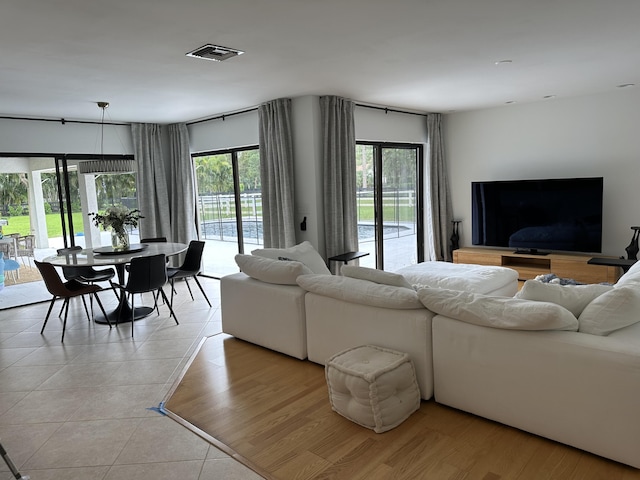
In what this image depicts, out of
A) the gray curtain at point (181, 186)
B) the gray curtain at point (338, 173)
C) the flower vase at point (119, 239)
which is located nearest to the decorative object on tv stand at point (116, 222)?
the flower vase at point (119, 239)

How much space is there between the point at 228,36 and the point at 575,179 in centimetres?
482

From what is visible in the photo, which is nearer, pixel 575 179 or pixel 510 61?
pixel 510 61

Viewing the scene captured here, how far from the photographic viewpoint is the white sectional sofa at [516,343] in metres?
2.21

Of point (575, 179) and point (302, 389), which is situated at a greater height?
point (575, 179)

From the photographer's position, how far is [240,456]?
2.43 metres

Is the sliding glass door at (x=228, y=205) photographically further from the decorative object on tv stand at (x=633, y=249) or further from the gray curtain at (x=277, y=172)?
the decorative object on tv stand at (x=633, y=249)

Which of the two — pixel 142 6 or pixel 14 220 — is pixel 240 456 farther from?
pixel 14 220

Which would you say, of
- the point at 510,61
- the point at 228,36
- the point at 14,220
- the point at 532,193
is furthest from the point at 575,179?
the point at 14,220

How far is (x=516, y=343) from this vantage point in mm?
2439

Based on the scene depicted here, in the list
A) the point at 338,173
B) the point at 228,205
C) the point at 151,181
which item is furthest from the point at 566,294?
the point at 151,181

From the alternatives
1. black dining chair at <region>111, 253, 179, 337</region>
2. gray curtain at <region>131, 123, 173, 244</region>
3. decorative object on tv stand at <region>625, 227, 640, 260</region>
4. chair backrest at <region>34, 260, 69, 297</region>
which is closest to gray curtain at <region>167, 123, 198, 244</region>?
gray curtain at <region>131, 123, 173, 244</region>

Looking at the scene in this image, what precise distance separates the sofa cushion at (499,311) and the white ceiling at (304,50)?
173 centimetres

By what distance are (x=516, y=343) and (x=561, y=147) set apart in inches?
187

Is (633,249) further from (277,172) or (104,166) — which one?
(104,166)
